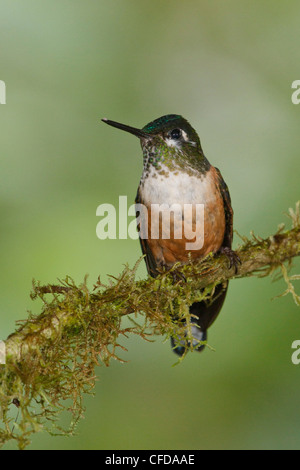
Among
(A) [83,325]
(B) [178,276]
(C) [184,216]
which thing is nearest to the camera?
(A) [83,325]

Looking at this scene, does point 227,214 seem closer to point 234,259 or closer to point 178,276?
point 234,259

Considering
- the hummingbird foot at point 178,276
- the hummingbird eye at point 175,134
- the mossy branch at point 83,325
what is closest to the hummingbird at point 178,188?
the hummingbird eye at point 175,134

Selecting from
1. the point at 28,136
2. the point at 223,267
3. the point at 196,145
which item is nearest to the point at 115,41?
the point at 28,136

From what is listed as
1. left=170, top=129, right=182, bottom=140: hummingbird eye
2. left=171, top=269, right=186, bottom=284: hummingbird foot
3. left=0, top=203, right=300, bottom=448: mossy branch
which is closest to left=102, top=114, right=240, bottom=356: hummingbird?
left=170, top=129, right=182, bottom=140: hummingbird eye

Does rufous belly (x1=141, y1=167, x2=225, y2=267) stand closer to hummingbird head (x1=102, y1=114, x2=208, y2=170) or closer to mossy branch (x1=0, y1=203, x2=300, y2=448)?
hummingbird head (x1=102, y1=114, x2=208, y2=170)

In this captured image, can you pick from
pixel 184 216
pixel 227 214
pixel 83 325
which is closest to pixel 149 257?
Answer: pixel 184 216
